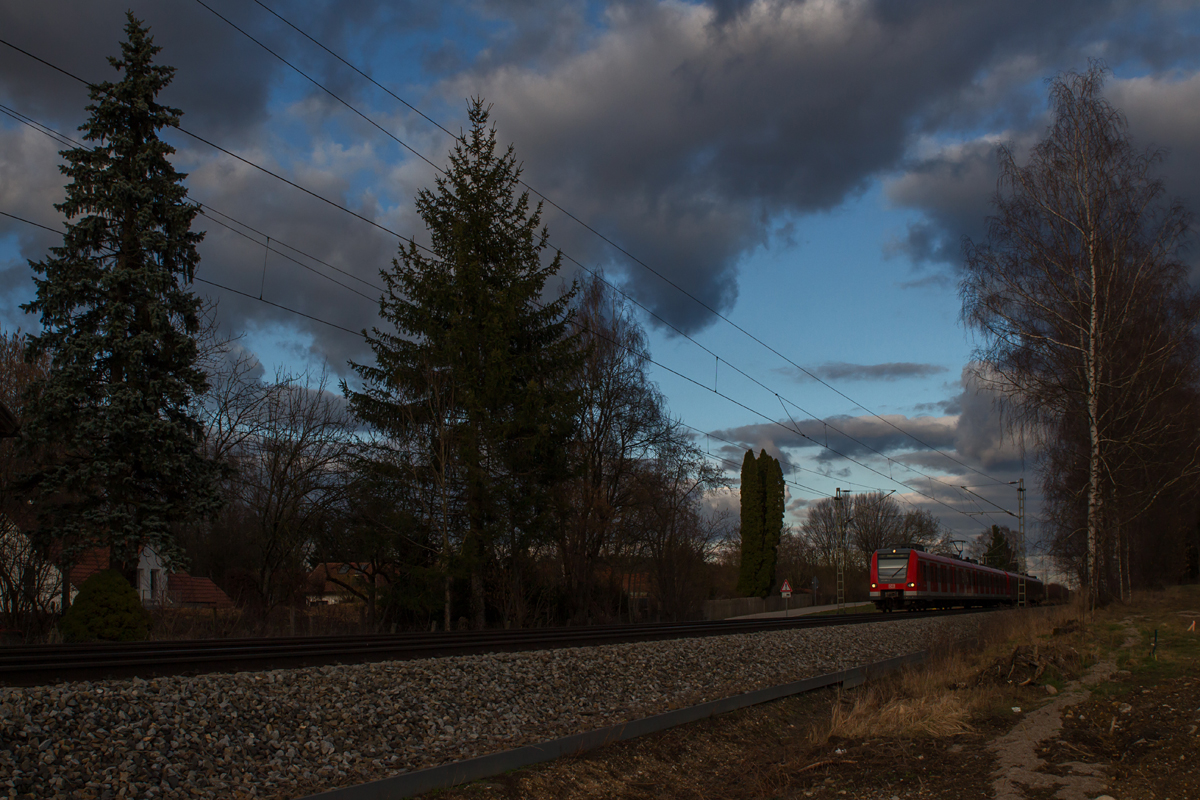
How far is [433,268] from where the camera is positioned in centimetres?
2716

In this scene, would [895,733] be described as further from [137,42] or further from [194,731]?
[137,42]

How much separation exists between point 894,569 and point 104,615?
106 feet

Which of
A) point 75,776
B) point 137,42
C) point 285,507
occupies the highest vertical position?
point 137,42

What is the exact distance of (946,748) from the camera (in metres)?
9.09

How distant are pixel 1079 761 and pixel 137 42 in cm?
2384

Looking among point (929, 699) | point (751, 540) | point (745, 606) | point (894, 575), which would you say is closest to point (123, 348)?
point (929, 699)

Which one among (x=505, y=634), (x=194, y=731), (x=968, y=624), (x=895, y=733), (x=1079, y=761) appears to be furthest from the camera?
(x=968, y=624)

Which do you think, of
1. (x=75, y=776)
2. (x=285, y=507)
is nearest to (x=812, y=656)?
(x=75, y=776)

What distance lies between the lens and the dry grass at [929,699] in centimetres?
990

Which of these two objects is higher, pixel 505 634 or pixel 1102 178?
pixel 1102 178

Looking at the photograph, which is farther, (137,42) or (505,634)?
(137,42)

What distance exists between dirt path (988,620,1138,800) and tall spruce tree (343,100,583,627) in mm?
15225

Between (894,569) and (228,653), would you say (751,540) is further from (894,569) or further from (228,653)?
(228,653)

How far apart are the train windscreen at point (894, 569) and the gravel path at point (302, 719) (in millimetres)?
28228
